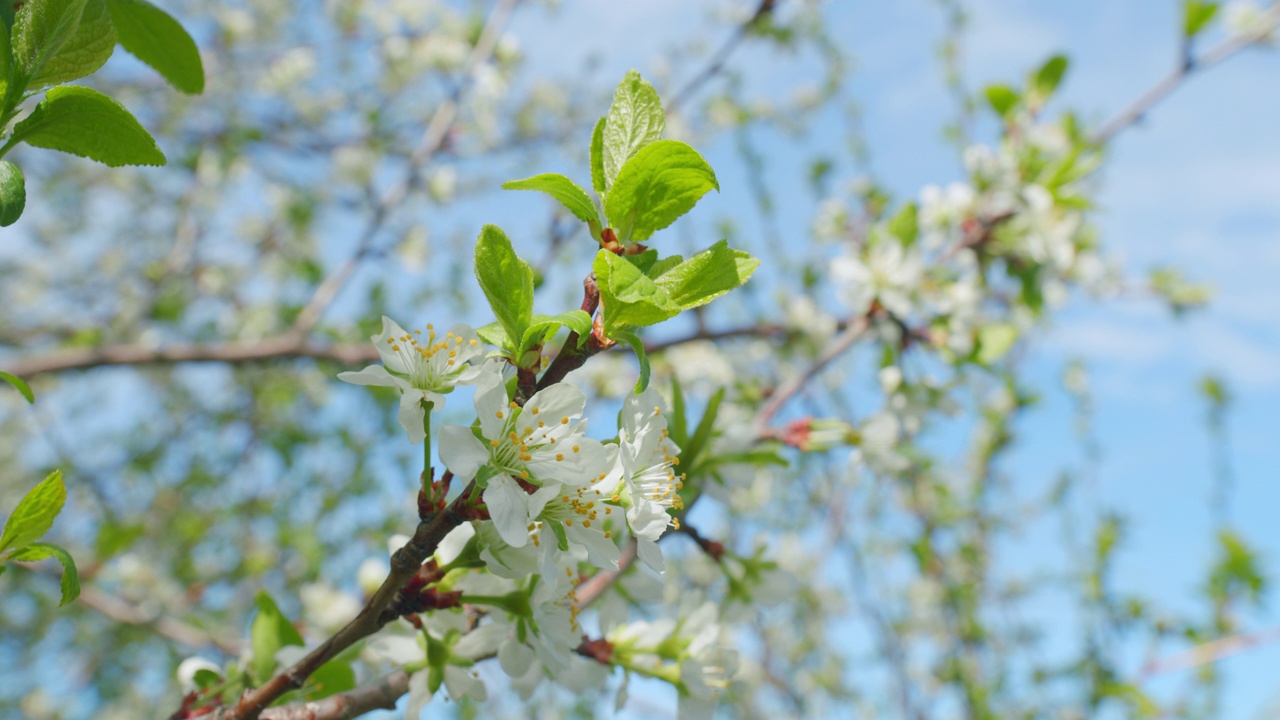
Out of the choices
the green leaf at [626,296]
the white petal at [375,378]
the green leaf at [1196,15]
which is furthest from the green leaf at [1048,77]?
the white petal at [375,378]

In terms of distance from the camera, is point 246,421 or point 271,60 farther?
point 271,60

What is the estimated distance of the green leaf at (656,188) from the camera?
0.89m

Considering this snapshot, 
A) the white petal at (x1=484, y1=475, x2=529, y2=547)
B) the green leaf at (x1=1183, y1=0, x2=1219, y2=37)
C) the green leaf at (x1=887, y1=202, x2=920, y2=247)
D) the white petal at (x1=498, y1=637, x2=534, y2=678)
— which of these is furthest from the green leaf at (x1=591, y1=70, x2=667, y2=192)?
the green leaf at (x1=1183, y1=0, x2=1219, y2=37)

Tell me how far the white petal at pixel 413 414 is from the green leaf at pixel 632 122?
33 centimetres

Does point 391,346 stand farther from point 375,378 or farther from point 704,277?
point 704,277

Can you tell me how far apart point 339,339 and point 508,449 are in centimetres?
307

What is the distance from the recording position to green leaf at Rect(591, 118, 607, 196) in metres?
0.99

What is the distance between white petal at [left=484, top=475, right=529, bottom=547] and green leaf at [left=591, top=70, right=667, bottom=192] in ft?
1.22

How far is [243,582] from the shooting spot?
4.77 metres

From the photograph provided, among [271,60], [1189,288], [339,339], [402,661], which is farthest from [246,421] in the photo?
[1189,288]

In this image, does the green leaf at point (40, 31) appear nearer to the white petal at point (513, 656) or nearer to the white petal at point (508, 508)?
the white petal at point (508, 508)

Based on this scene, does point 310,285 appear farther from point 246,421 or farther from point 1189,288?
point 1189,288

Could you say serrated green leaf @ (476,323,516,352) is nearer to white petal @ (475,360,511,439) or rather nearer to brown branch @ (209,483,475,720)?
white petal @ (475,360,511,439)

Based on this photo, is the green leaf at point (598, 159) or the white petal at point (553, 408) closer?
the white petal at point (553, 408)
